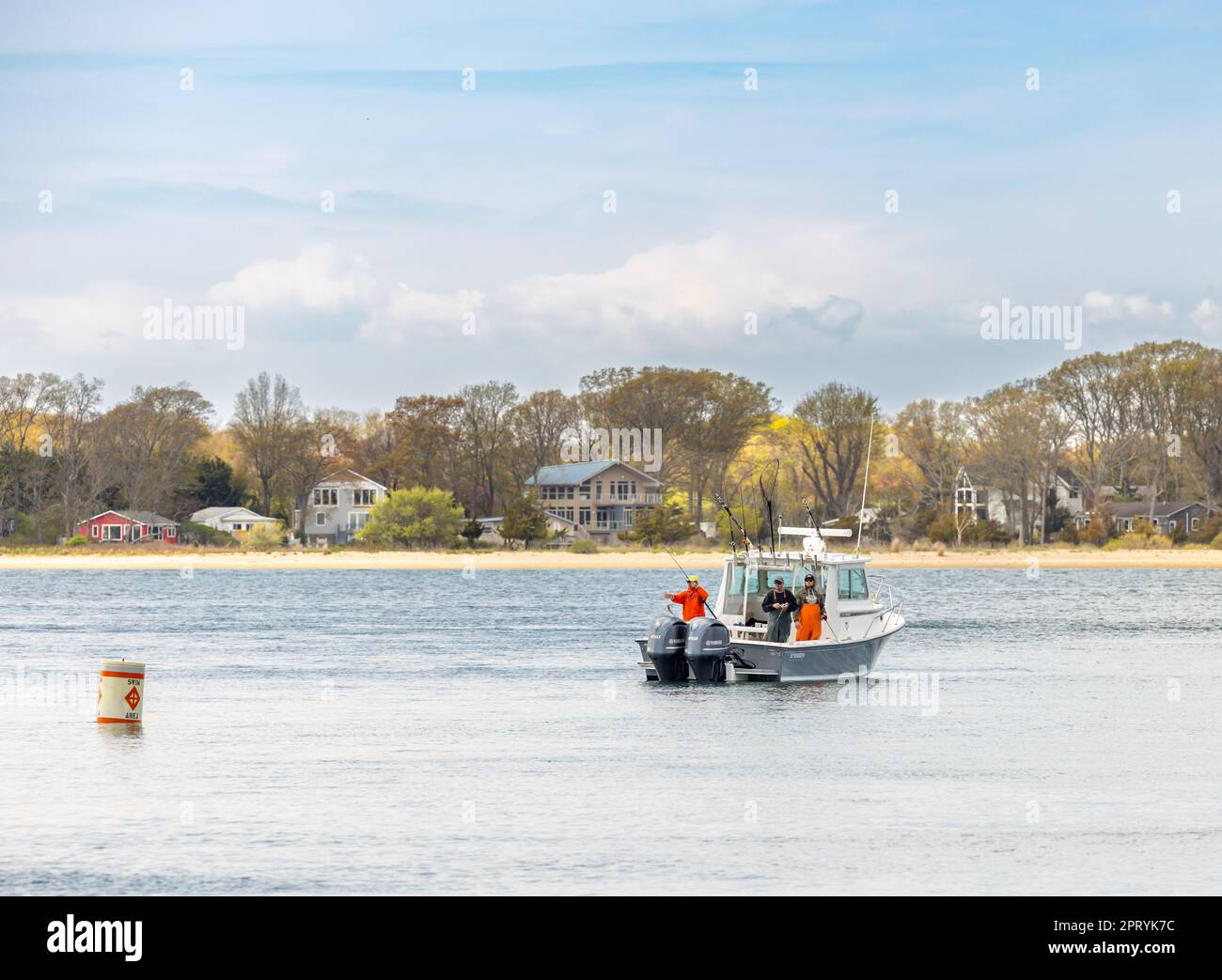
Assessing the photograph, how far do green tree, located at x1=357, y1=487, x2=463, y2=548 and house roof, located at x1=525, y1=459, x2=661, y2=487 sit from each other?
21.2 metres

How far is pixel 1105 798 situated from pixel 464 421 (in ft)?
370

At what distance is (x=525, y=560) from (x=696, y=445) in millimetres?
Result: 23231

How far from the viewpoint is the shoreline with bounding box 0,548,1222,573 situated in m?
110

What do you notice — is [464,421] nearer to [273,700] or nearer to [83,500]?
[83,500]

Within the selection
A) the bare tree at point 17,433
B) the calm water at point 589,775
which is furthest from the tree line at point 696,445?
the calm water at point 589,775

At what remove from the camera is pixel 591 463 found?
141750 mm

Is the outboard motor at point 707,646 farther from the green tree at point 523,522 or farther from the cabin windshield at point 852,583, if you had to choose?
the green tree at point 523,522

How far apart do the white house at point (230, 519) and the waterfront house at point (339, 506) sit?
12.1 feet

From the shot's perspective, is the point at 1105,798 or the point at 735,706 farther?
the point at 735,706

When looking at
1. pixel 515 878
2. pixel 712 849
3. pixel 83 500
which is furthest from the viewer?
pixel 83 500

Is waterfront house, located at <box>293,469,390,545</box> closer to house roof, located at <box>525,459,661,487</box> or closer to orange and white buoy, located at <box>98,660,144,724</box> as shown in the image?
house roof, located at <box>525,459,661,487</box>

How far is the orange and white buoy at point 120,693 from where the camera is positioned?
92.8 ft
